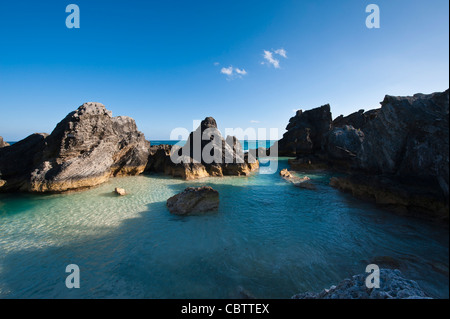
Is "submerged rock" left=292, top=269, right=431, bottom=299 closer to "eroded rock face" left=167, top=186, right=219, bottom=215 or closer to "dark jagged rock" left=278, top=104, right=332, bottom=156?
"eroded rock face" left=167, top=186, right=219, bottom=215

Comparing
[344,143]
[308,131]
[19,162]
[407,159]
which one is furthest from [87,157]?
[308,131]

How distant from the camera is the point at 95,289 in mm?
5484

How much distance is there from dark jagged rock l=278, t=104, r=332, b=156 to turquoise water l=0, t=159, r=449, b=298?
3003 cm

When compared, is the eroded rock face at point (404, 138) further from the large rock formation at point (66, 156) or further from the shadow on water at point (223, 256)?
the large rock formation at point (66, 156)

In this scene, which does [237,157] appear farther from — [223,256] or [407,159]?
[223,256]

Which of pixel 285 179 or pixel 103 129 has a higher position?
pixel 103 129

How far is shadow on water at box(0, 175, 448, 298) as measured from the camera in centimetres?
545

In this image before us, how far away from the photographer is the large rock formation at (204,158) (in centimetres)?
2106

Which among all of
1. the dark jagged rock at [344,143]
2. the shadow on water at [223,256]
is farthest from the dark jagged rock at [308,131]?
the shadow on water at [223,256]

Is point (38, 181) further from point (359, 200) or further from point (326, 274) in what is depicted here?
point (359, 200)

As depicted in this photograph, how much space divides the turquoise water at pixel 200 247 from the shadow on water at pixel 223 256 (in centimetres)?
4
